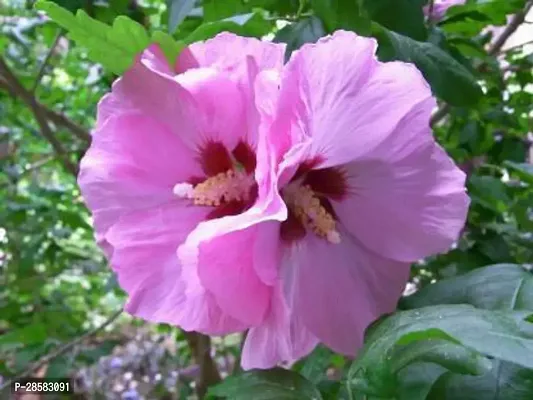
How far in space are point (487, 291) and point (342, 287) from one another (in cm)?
10

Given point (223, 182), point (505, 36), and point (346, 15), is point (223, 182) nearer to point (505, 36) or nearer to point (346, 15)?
point (346, 15)

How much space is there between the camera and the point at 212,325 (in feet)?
1.51

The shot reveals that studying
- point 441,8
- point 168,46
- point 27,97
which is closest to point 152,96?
point 168,46

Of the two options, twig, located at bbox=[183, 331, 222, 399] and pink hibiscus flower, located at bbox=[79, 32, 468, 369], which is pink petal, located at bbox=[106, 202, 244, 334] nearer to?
pink hibiscus flower, located at bbox=[79, 32, 468, 369]

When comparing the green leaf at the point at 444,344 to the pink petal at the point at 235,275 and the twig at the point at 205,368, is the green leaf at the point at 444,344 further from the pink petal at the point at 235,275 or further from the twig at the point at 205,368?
the twig at the point at 205,368

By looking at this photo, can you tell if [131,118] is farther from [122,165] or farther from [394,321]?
[394,321]

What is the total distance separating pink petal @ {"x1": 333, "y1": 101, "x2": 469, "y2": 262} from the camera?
1.50 feet

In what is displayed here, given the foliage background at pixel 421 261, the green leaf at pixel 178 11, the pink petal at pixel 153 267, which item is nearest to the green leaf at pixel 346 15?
the foliage background at pixel 421 261

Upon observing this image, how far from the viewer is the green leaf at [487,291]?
484 millimetres

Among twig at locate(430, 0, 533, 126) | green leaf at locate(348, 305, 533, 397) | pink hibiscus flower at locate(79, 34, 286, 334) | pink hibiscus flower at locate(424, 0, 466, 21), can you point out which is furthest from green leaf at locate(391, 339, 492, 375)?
twig at locate(430, 0, 533, 126)

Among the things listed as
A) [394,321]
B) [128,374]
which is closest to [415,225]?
[394,321]

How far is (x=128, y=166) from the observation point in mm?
482

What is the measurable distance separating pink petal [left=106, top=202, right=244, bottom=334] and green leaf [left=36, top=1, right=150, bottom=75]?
0.33 feet

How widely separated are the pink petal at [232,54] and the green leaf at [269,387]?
0.19 metres
